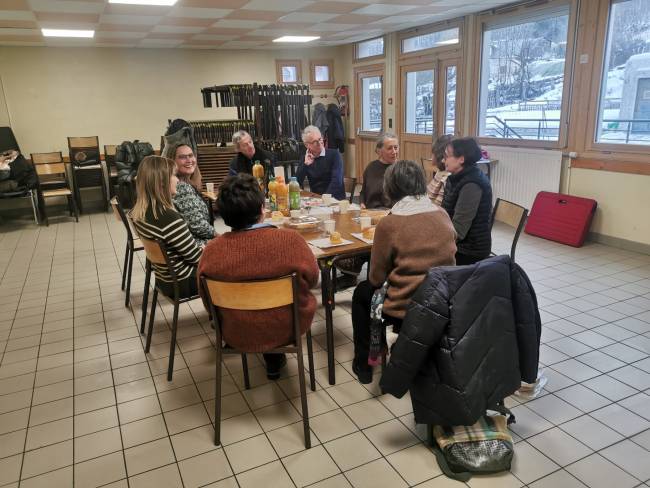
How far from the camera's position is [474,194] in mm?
2822

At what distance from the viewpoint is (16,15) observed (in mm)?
4832

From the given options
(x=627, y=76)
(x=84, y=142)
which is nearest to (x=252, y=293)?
(x=627, y=76)

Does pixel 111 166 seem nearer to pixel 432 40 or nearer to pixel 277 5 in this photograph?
pixel 277 5

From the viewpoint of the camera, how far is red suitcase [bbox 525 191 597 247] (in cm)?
479

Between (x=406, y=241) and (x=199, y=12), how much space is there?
13.7 feet

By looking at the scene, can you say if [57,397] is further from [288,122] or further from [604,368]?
[288,122]

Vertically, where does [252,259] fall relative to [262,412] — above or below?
above

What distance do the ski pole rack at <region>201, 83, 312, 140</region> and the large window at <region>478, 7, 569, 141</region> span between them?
2.28m

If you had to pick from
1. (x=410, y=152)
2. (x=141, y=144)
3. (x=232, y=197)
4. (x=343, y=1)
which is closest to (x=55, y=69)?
(x=141, y=144)

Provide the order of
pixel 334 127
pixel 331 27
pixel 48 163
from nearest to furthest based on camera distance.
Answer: pixel 331 27
pixel 48 163
pixel 334 127

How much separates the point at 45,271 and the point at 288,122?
10.7 ft

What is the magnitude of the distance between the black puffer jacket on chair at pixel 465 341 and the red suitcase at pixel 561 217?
3.35 metres

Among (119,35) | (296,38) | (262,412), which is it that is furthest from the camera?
(296,38)

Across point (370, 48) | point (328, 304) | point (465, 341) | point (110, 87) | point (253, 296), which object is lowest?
point (328, 304)
